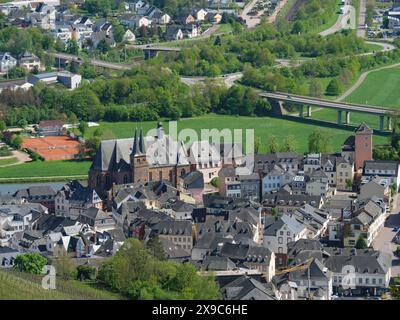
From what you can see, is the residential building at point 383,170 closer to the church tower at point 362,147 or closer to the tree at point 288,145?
the church tower at point 362,147

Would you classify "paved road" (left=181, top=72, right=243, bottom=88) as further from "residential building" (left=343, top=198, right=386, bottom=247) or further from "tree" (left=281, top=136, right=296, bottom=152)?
"residential building" (left=343, top=198, right=386, bottom=247)

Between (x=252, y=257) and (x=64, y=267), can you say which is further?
(x=252, y=257)

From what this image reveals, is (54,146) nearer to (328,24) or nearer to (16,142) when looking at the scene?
(16,142)

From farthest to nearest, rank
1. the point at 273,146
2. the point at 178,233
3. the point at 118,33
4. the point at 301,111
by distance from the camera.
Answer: the point at 118,33, the point at 301,111, the point at 273,146, the point at 178,233

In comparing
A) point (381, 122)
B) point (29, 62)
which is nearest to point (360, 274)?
point (381, 122)

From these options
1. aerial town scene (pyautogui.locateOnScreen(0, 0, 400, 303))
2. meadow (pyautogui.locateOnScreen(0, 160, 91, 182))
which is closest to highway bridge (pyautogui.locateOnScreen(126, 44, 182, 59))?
aerial town scene (pyautogui.locateOnScreen(0, 0, 400, 303))

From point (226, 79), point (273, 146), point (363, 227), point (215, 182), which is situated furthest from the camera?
point (226, 79)

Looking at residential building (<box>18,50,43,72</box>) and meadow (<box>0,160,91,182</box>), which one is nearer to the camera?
meadow (<box>0,160,91,182</box>)
